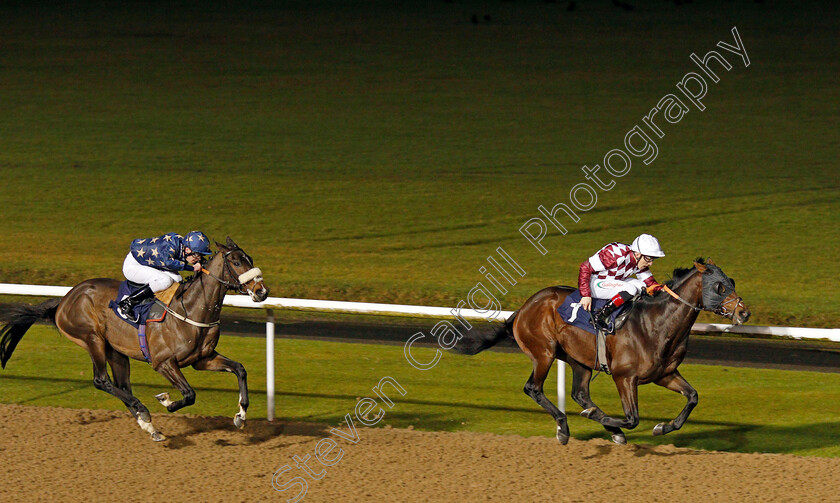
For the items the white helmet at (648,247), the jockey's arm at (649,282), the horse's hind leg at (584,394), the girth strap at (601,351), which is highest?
the white helmet at (648,247)

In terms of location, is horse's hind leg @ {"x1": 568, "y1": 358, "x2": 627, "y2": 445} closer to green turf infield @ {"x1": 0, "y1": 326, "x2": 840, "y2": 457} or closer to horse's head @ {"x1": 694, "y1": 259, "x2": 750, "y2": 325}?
green turf infield @ {"x1": 0, "y1": 326, "x2": 840, "y2": 457}

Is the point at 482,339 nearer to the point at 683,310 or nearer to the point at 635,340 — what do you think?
the point at 635,340

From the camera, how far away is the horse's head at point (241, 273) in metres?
6.66

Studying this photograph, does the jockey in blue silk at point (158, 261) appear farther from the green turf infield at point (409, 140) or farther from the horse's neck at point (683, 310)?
the green turf infield at point (409, 140)

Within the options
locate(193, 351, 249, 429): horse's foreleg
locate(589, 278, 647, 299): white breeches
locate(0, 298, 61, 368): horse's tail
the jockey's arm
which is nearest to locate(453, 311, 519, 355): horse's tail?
locate(589, 278, 647, 299): white breeches

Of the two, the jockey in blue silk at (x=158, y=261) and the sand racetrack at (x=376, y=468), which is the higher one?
the jockey in blue silk at (x=158, y=261)

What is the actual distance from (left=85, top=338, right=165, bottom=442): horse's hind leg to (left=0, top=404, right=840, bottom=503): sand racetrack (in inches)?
5.4

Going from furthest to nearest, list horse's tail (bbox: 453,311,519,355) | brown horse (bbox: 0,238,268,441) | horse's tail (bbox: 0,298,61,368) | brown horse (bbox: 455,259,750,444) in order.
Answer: horse's tail (bbox: 0,298,61,368) < horse's tail (bbox: 453,311,519,355) < brown horse (bbox: 0,238,268,441) < brown horse (bbox: 455,259,750,444)

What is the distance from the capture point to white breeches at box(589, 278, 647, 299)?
22.1 feet

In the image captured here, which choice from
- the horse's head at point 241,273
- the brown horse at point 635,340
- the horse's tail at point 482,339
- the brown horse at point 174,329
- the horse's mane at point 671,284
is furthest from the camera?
the horse's tail at point 482,339

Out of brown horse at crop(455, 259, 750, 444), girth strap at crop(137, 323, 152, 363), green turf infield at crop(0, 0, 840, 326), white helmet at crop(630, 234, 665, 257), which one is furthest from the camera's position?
green turf infield at crop(0, 0, 840, 326)

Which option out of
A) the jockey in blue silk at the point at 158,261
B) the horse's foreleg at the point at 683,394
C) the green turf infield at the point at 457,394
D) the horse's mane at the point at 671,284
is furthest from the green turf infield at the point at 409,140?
the jockey in blue silk at the point at 158,261

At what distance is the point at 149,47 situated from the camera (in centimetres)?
3031

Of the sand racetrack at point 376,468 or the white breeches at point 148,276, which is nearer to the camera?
the sand racetrack at point 376,468
